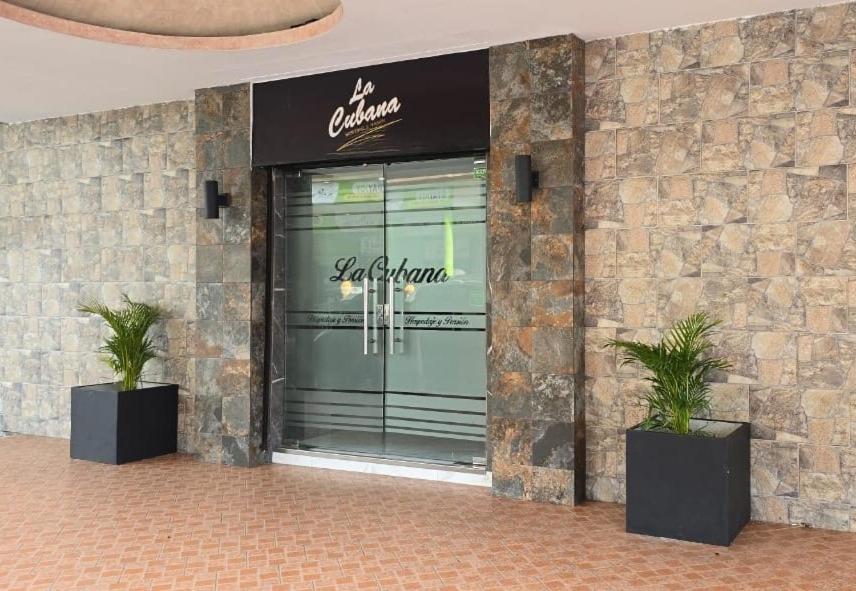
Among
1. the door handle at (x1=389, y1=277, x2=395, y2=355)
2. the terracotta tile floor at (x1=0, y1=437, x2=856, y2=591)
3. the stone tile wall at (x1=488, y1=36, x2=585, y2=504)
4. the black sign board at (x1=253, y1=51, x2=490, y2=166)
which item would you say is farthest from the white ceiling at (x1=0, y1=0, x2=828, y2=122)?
the terracotta tile floor at (x1=0, y1=437, x2=856, y2=591)

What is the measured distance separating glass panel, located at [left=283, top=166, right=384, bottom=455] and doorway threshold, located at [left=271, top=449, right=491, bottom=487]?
0.14 meters

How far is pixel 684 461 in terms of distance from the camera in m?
4.64

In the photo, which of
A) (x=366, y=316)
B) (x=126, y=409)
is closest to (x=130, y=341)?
(x=126, y=409)

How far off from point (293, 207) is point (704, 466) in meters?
4.06

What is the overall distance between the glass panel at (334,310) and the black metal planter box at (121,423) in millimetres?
1165

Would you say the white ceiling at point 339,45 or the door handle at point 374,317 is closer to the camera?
the white ceiling at point 339,45

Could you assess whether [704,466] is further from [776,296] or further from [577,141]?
[577,141]

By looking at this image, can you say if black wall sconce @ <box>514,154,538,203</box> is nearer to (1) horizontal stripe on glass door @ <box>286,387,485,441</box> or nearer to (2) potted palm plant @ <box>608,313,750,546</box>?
(2) potted palm plant @ <box>608,313,750,546</box>

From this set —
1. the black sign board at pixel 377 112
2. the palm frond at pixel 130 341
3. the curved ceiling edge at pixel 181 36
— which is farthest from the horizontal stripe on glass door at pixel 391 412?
the curved ceiling edge at pixel 181 36

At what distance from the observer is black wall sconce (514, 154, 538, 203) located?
5492 mm

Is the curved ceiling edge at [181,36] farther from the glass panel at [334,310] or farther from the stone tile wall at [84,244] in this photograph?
the stone tile wall at [84,244]

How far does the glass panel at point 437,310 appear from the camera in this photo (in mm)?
6254

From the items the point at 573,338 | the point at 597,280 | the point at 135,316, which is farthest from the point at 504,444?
the point at 135,316

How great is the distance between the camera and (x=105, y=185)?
7980mm
